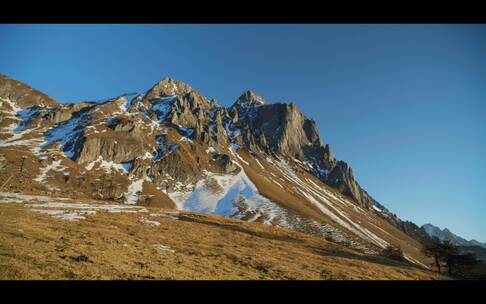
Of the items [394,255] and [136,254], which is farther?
[394,255]

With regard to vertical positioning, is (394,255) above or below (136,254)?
below

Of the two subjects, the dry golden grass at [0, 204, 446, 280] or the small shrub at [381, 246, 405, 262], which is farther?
the small shrub at [381, 246, 405, 262]

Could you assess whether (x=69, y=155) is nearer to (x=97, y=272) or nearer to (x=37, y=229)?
(x=37, y=229)

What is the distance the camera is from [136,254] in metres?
20.2

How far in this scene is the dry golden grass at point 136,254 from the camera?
15.0 m

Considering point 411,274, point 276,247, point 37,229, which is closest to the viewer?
point 37,229

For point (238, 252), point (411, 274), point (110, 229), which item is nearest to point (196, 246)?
point (238, 252)

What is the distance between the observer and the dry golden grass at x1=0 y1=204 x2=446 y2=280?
15.0 metres

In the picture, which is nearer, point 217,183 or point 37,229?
point 37,229

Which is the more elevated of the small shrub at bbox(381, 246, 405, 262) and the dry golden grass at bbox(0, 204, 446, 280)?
the dry golden grass at bbox(0, 204, 446, 280)
